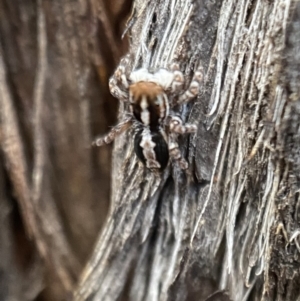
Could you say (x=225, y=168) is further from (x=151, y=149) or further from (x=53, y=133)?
(x=53, y=133)

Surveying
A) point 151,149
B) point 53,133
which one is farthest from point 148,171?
point 53,133

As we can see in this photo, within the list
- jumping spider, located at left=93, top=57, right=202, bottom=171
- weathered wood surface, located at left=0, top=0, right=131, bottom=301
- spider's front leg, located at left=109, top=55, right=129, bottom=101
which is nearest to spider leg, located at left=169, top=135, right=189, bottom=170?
jumping spider, located at left=93, top=57, right=202, bottom=171

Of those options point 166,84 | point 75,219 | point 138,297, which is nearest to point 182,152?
point 166,84

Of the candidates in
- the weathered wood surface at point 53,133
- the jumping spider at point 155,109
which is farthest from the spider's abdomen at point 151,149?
the weathered wood surface at point 53,133

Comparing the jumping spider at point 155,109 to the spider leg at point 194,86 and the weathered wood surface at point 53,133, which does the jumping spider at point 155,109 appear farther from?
the weathered wood surface at point 53,133

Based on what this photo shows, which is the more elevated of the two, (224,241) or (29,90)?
(29,90)

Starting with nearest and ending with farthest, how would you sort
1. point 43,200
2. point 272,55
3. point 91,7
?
point 272,55, point 91,7, point 43,200

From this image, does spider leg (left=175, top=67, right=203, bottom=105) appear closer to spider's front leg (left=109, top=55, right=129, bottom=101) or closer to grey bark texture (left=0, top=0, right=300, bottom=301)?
grey bark texture (left=0, top=0, right=300, bottom=301)

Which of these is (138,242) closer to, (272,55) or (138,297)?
(138,297)
